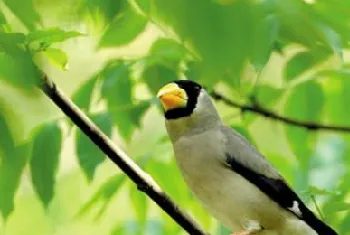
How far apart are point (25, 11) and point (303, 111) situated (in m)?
1.09

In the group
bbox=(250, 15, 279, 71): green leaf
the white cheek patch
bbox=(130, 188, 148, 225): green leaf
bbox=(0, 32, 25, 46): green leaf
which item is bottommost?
the white cheek patch

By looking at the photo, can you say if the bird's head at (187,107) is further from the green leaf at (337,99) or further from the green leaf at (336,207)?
the green leaf at (336,207)

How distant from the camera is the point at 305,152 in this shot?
1681mm

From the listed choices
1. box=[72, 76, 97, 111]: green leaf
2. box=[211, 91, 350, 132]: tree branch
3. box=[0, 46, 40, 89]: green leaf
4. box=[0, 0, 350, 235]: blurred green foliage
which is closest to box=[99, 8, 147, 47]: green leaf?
box=[0, 0, 350, 235]: blurred green foliage

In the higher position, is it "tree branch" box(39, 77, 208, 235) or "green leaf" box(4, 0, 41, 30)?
"green leaf" box(4, 0, 41, 30)

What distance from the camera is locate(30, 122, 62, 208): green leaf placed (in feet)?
4.40

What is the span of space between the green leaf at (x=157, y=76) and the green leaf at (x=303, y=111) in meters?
0.28

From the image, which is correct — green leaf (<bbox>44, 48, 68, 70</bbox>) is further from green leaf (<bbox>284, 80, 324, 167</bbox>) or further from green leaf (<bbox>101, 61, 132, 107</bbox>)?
green leaf (<bbox>284, 80, 324, 167</bbox>)

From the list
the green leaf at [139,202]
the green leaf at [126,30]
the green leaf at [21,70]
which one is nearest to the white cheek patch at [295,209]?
the green leaf at [139,202]

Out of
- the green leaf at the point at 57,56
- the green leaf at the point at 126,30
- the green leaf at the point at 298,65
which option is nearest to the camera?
the green leaf at the point at 57,56

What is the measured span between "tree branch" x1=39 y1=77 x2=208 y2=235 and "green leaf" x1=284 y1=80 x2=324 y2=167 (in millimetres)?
456

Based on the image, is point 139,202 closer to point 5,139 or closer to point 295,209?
point 295,209

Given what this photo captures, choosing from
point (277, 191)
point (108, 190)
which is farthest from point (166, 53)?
point (277, 191)

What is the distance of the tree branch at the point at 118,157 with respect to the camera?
114 cm
